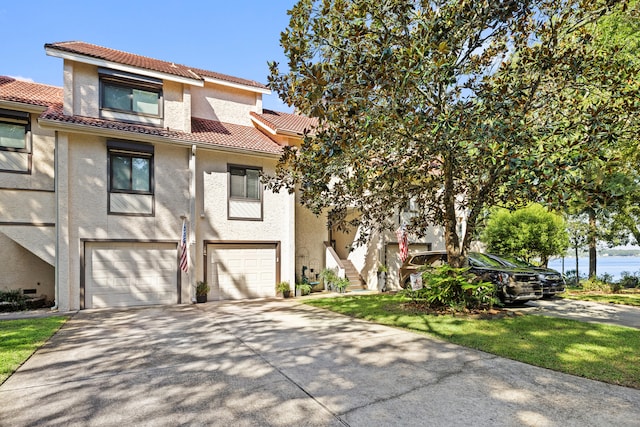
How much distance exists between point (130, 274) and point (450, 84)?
10.8 m

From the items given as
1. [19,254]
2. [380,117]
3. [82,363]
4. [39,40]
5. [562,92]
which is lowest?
[82,363]

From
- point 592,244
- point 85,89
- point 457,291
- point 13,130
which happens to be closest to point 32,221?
point 13,130

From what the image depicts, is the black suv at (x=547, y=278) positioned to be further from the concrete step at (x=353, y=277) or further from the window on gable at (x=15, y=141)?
the window on gable at (x=15, y=141)

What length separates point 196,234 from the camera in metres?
12.3

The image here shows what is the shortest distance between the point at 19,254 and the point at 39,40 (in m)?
6.77

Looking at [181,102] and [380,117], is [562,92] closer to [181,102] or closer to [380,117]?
[380,117]

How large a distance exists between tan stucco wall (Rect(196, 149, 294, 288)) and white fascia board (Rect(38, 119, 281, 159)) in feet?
1.43

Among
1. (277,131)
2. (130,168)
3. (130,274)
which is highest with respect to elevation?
(277,131)

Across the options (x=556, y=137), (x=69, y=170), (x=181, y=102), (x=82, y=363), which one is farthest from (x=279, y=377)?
(x=181, y=102)

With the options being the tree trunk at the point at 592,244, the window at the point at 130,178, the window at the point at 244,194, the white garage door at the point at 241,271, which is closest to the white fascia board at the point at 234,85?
the window at the point at 244,194

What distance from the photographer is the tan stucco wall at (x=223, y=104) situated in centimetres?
1452

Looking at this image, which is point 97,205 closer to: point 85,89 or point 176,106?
point 85,89

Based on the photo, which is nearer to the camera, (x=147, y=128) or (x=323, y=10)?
(x=323, y=10)

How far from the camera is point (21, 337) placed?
7055mm
